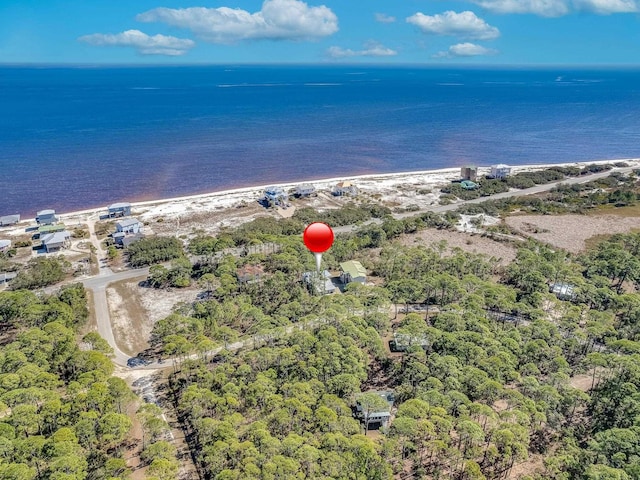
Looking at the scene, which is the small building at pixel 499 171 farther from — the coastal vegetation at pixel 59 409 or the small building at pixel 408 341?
the coastal vegetation at pixel 59 409

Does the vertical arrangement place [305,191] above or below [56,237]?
above

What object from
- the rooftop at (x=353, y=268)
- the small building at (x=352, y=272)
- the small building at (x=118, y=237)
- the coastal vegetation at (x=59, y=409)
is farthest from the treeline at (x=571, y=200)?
the coastal vegetation at (x=59, y=409)

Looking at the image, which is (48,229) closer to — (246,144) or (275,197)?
(275,197)

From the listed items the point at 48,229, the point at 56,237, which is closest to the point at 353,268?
the point at 56,237

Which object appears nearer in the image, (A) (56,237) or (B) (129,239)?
(A) (56,237)

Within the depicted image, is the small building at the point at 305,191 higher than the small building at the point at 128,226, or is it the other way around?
the small building at the point at 305,191

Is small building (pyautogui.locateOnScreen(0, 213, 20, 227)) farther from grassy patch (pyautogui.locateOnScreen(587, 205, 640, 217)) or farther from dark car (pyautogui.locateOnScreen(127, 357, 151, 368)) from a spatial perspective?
grassy patch (pyautogui.locateOnScreen(587, 205, 640, 217))

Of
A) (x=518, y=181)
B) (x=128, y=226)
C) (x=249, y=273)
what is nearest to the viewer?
(x=249, y=273)
